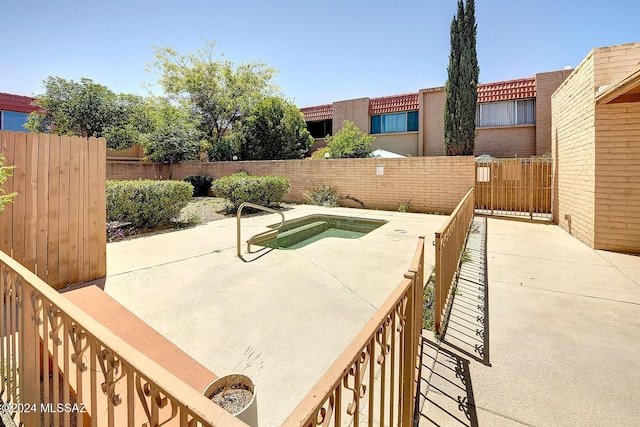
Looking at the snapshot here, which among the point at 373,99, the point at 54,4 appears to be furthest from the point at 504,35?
the point at 54,4

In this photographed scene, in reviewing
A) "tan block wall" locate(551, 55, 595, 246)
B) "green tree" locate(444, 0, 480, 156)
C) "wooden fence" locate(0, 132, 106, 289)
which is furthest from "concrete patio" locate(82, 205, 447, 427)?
"green tree" locate(444, 0, 480, 156)

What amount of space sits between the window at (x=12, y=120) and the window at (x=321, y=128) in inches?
746

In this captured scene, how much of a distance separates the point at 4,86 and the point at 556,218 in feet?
98.4

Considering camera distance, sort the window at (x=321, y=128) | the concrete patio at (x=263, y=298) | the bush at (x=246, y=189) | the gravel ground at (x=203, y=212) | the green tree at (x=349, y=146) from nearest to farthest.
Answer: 1. the concrete patio at (x=263, y=298)
2. the gravel ground at (x=203, y=212)
3. the bush at (x=246, y=189)
4. the green tree at (x=349, y=146)
5. the window at (x=321, y=128)

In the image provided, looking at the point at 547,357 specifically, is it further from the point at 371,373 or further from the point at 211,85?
the point at 211,85

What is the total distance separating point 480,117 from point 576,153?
10.3 metres

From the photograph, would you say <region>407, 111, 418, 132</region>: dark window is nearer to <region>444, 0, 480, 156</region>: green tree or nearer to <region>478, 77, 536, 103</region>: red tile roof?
<region>478, 77, 536, 103</region>: red tile roof

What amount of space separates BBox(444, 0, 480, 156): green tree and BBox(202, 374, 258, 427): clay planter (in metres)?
14.2

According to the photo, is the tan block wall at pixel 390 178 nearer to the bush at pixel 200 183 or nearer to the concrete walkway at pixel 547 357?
the bush at pixel 200 183

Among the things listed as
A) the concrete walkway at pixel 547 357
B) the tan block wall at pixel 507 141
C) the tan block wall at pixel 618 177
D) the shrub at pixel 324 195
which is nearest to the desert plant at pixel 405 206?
the shrub at pixel 324 195

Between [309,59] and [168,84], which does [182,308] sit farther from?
[168,84]

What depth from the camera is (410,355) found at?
1.75 meters

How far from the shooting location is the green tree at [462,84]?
504 inches

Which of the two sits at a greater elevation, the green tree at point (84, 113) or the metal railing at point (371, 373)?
the green tree at point (84, 113)
